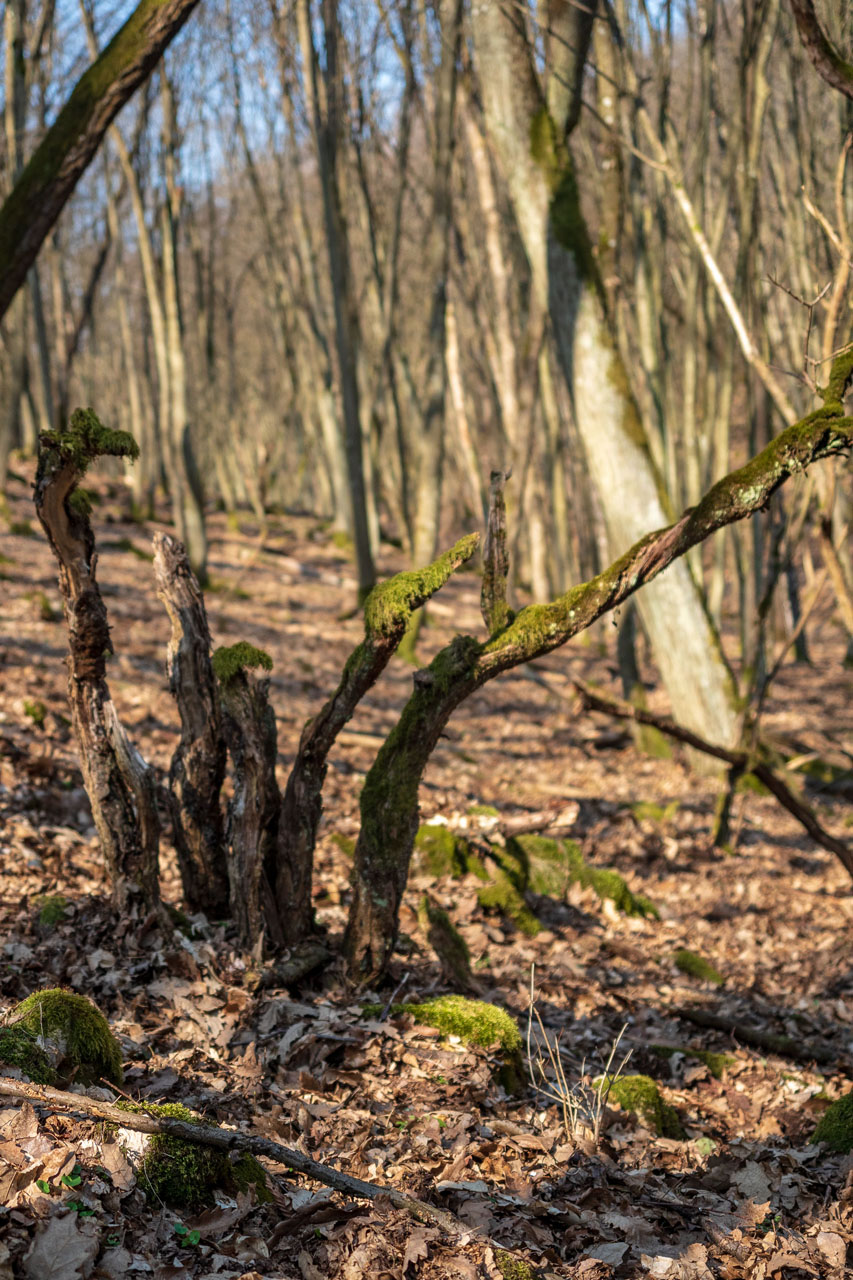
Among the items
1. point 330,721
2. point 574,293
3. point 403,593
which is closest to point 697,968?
point 330,721

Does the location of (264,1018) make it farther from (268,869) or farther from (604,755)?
(604,755)

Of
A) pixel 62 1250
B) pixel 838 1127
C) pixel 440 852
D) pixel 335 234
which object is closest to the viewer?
pixel 62 1250

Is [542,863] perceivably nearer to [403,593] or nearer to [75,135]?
[403,593]

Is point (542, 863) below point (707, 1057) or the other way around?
the other way around

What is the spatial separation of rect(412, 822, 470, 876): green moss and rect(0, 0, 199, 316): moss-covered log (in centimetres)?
395

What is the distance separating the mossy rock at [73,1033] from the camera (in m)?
2.96

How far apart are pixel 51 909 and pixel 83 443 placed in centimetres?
213

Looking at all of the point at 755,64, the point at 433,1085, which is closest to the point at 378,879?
the point at 433,1085

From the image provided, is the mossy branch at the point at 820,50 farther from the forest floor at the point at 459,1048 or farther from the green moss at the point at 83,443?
the forest floor at the point at 459,1048

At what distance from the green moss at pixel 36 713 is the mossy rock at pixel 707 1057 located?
182 inches

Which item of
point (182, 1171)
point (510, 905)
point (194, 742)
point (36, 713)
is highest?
point (194, 742)

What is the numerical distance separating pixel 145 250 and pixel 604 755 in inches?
398

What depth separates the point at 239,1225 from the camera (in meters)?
2.60

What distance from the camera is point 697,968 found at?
565cm
